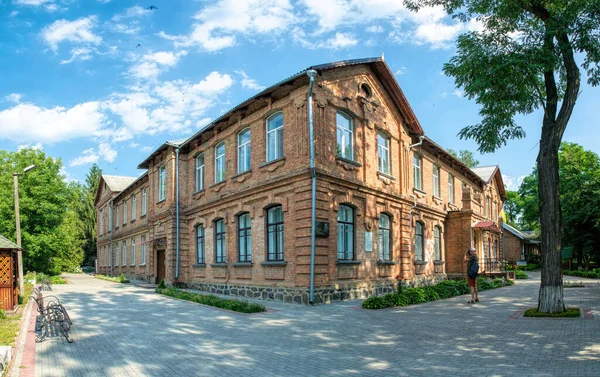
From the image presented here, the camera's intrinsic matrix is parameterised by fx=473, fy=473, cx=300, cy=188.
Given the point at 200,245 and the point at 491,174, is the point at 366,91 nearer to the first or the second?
the point at 200,245

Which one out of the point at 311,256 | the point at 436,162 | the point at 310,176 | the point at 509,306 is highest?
the point at 436,162

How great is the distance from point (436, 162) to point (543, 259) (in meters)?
14.7

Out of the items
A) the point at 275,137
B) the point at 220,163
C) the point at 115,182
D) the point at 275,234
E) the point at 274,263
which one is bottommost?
the point at 274,263

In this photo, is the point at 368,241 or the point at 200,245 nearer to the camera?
the point at 368,241

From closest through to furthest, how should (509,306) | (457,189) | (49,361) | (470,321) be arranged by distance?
(49,361), (470,321), (509,306), (457,189)

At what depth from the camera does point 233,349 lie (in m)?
8.94

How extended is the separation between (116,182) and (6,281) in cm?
2815

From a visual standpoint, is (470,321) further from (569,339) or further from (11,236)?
(11,236)

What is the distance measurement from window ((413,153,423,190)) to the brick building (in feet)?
0.36

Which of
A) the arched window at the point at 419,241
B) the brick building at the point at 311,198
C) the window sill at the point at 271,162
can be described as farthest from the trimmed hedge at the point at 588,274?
the window sill at the point at 271,162

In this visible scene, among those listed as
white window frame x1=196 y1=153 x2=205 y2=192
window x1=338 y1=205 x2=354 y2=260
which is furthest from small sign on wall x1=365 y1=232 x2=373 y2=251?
white window frame x1=196 y1=153 x2=205 y2=192

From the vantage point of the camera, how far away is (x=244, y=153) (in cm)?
1942

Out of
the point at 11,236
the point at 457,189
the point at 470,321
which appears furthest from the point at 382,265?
the point at 11,236

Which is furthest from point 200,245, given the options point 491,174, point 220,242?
point 491,174
